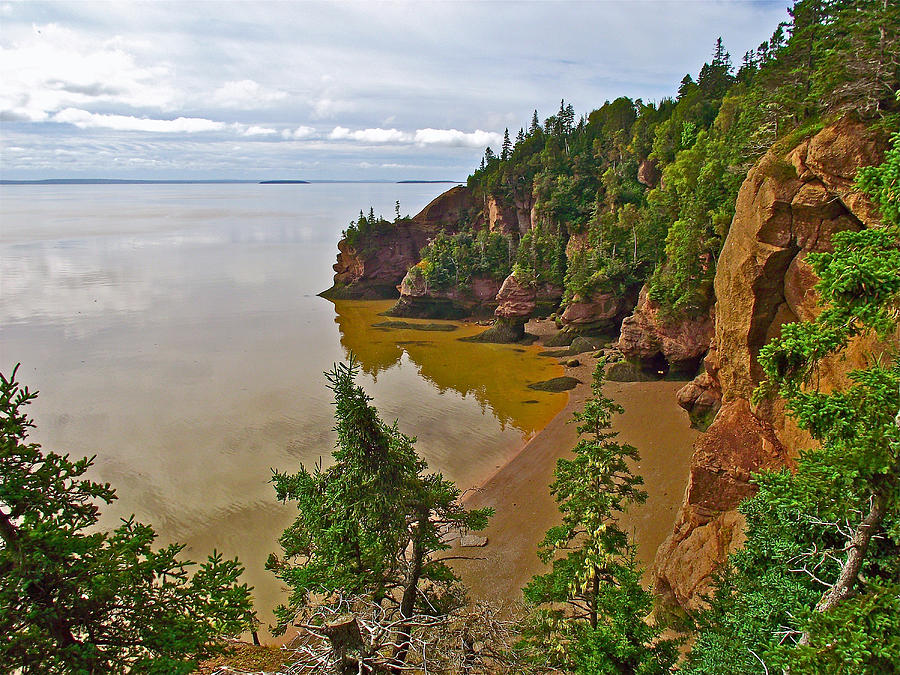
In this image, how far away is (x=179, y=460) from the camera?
966 inches

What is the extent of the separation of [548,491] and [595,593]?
446 inches

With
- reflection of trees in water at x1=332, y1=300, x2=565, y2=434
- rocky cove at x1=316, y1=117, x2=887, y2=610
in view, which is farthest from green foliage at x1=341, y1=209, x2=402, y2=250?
rocky cove at x1=316, y1=117, x2=887, y2=610

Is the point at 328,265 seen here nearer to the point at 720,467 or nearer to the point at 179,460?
the point at 179,460

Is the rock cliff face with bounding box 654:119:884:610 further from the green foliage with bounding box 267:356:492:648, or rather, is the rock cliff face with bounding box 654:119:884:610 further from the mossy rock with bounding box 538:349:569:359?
the mossy rock with bounding box 538:349:569:359

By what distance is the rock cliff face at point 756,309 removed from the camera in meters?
11.3

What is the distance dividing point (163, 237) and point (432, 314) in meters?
97.7

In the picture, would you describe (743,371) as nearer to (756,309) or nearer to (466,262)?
(756,309)

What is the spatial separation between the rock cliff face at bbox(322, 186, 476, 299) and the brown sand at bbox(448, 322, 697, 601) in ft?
137

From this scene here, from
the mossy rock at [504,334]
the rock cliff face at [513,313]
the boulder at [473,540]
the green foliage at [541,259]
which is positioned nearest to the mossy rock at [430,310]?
the mossy rock at [504,334]

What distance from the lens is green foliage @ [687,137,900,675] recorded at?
5.19 metres

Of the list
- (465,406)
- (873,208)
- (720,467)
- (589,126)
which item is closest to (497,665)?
(720,467)

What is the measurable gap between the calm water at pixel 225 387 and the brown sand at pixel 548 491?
1.58m

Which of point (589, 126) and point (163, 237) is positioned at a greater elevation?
point (589, 126)

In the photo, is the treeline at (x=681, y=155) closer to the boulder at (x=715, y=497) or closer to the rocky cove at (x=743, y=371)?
the rocky cove at (x=743, y=371)
